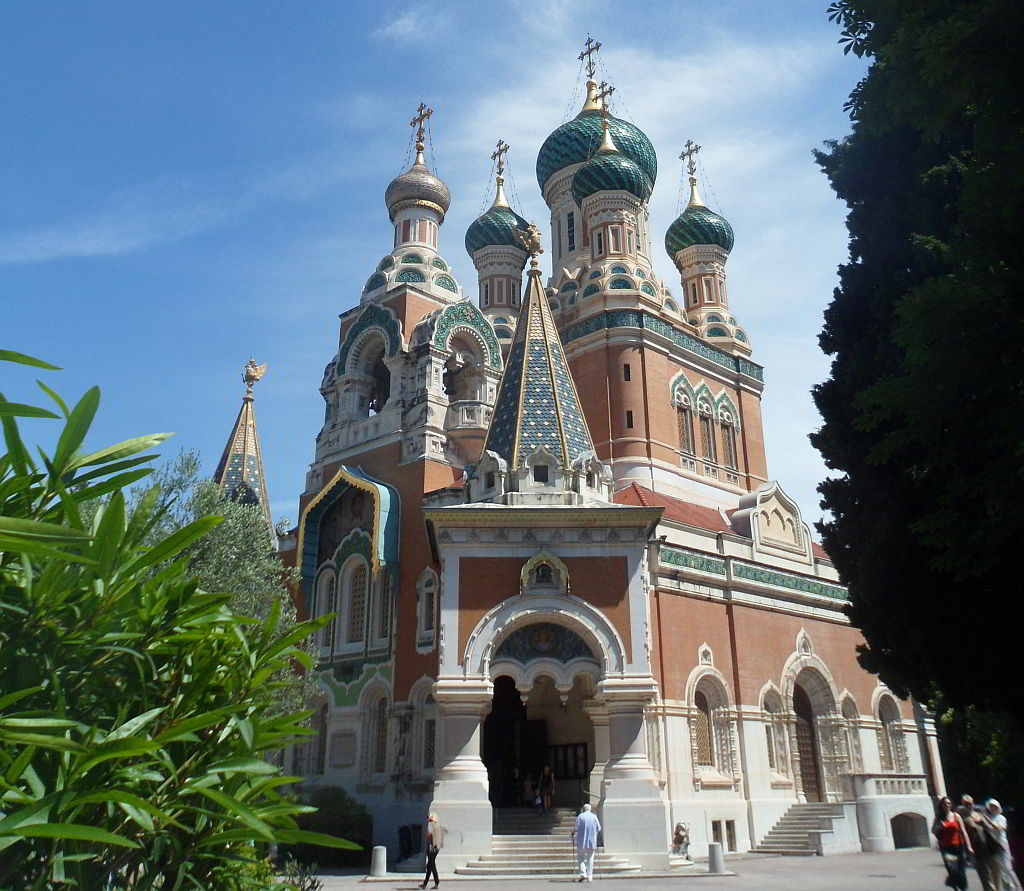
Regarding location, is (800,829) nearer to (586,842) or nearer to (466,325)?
(586,842)

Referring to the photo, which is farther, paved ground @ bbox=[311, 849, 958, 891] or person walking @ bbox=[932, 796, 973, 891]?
paved ground @ bbox=[311, 849, 958, 891]

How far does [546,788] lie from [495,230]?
1844cm

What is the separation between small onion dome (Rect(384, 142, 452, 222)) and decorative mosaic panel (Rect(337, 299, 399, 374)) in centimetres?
382

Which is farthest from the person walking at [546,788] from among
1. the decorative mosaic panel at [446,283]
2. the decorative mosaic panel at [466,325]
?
the decorative mosaic panel at [446,283]

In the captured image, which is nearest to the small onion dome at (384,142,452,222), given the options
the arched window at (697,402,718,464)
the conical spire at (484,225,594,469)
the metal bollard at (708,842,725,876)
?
the conical spire at (484,225,594,469)

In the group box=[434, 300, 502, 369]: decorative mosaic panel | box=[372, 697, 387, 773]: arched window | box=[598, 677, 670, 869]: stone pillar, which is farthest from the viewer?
box=[434, 300, 502, 369]: decorative mosaic panel

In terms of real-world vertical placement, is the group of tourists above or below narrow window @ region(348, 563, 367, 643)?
below

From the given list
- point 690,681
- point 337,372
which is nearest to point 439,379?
point 337,372

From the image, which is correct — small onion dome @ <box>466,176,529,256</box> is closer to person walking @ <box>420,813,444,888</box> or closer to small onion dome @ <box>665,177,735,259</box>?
small onion dome @ <box>665,177,735,259</box>

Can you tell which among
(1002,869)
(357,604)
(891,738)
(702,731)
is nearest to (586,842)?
(1002,869)

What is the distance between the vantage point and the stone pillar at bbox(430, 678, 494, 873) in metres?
13.7

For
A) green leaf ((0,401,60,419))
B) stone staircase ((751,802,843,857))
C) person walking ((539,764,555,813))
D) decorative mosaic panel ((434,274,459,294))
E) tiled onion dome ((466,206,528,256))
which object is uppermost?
tiled onion dome ((466,206,528,256))

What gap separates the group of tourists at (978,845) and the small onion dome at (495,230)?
22.2 meters

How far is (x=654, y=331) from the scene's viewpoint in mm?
23656
